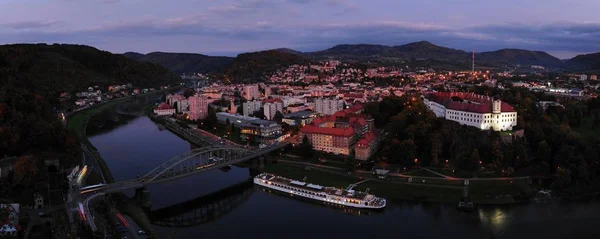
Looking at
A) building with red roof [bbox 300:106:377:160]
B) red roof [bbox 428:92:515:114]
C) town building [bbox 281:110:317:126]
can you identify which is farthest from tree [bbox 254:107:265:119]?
red roof [bbox 428:92:515:114]

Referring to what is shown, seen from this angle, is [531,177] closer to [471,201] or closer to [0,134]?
[471,201]

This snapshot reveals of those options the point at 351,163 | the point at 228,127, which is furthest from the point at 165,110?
the point at 351,163

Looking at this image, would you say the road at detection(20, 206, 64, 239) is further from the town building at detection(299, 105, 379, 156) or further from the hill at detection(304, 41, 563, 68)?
the hill at detection(304, 41, 563, 68)

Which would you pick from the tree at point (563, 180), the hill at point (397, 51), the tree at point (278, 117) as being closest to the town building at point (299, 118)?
the tree at point (278, 117)

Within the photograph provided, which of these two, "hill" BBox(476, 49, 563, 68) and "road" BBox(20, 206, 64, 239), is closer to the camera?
"road" BBox(20, 206, 64, 239)

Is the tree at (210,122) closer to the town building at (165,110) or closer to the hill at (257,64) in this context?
the town building at (165,110)

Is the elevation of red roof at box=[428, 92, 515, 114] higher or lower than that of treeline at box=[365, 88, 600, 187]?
higher

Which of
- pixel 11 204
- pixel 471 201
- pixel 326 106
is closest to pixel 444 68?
pixel 326 106

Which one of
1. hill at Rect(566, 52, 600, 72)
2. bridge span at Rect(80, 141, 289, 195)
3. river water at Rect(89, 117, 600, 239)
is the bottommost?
river water at Rect(89, 117, 600, 239)
